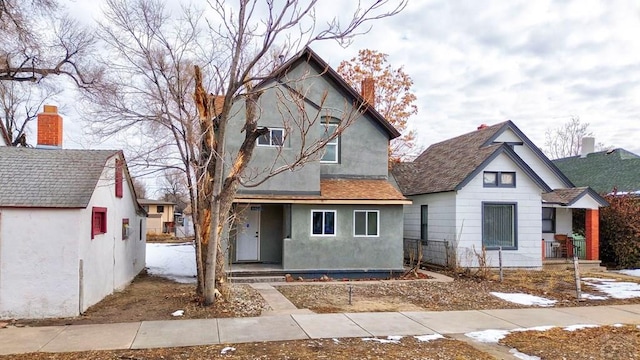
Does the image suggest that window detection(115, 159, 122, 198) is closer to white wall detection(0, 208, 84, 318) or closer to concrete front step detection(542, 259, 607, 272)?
white wall detection(0, 208, 84, 318)

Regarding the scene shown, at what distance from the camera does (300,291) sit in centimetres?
1323

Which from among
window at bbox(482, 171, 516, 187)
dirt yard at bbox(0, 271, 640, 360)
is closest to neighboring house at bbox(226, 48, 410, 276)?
dirt yard at bbox(0, 271, 640, 360)

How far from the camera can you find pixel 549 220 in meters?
21.1

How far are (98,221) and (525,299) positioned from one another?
→ 35.4 feet

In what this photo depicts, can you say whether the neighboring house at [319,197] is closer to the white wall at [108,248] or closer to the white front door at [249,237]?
the white front door at [249,237]

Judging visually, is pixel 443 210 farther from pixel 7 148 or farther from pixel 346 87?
pixel 7 148

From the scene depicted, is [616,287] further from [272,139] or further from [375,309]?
[272,139]

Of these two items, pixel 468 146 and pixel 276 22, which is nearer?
pixel 276 22

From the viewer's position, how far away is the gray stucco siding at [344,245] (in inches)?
618

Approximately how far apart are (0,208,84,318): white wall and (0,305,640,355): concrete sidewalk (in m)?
0.90

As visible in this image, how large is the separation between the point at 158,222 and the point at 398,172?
29.5 metres

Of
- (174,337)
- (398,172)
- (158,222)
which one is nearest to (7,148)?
(174,337)

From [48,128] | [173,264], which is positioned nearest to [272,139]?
[48,128]

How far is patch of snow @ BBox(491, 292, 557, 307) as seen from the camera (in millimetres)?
11766
